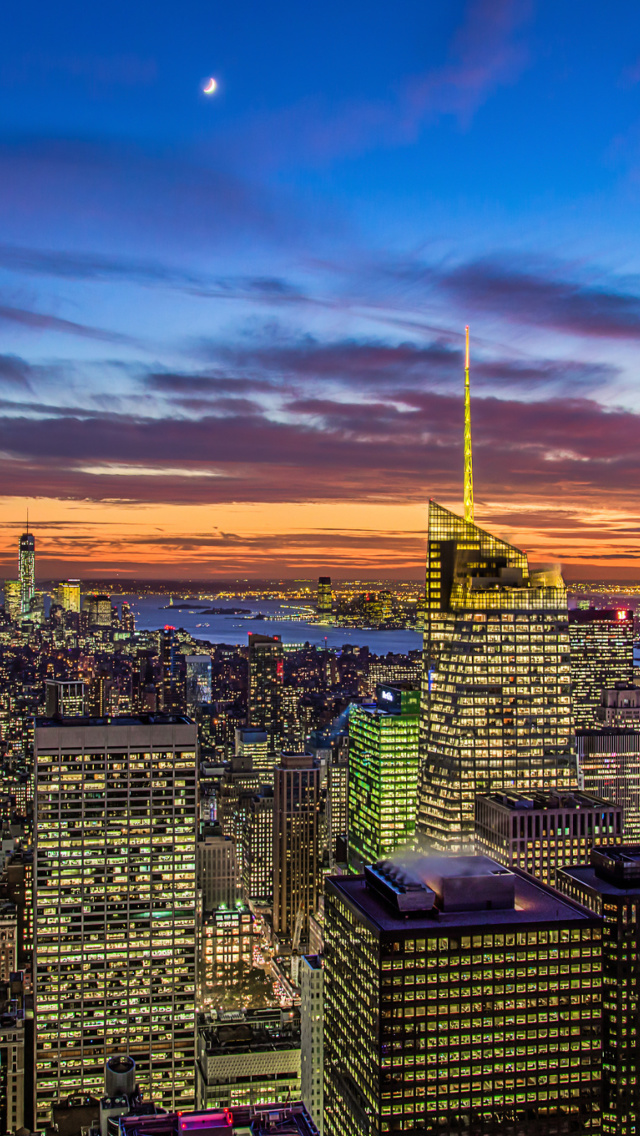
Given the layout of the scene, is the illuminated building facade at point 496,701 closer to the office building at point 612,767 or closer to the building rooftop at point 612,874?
the office building at point 612,767

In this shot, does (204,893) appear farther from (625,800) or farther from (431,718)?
(625,800)

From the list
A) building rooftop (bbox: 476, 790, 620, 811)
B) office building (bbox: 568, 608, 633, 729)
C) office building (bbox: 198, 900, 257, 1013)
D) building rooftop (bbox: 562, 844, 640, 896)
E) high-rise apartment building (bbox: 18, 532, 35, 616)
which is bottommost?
office building (bbox: 198, 900, 257, 1013)

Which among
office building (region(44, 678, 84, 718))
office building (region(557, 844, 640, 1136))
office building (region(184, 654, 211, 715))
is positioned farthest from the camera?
office building (region(184, 654, 211, 715))

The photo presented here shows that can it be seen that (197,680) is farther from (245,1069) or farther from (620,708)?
(245,1069)

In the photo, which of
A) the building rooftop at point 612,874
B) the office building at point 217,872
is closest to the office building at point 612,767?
the office building at point 217,872

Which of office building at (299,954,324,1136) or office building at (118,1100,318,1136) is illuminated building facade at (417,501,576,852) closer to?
office building at (299,954,324,1136)

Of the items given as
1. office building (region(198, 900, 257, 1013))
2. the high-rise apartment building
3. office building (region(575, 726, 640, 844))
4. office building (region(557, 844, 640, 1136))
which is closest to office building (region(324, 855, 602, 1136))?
office building (region(557, 844, 640, 1136))

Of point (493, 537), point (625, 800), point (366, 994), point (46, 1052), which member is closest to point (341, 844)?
point (625, 800)

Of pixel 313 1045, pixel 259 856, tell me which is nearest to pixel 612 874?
pixel 313 1045
